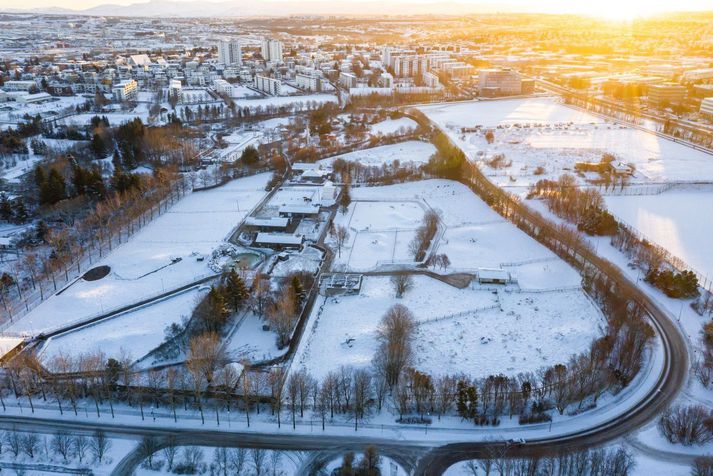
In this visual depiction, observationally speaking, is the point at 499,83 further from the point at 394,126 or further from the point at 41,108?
the point at 41,108

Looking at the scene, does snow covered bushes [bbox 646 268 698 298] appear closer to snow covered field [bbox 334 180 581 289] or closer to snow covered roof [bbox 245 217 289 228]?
snow covered field [bbox 334 180 581 289]

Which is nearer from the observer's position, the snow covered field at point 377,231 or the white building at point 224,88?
the snow covered field at point 377,231

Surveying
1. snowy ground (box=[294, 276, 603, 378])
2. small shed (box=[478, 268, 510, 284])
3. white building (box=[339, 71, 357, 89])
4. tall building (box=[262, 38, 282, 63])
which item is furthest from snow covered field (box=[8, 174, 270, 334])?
tall building (box=[262, 38, 282, 63])

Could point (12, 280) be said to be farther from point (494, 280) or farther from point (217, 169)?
point (494, 280)

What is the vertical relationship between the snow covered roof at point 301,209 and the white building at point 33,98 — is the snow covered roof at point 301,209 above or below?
below

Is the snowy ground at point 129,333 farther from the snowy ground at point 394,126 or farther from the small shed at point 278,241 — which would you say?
the snowy ground at point 394,126

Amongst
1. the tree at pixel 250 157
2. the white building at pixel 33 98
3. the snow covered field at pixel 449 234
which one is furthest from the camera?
the white building at pixel 33 98

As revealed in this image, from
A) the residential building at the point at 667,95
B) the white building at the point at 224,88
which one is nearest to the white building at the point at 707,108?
the residential building at the point at 667,95
